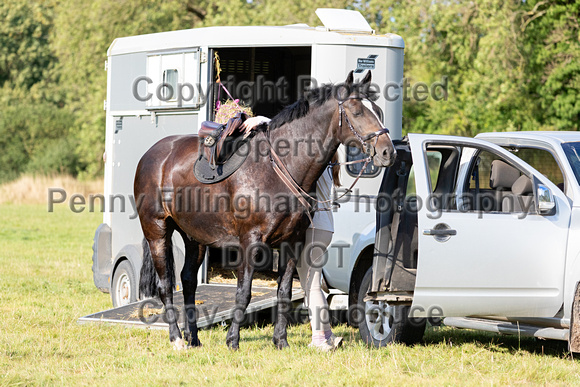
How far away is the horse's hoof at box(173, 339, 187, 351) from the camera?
23.8 feet

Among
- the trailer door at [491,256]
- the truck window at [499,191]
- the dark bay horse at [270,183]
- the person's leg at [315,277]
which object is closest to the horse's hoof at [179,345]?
the dark bay horse at [270,183]

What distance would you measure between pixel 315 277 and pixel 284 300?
36cm

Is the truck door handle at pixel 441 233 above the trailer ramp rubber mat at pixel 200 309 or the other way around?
above

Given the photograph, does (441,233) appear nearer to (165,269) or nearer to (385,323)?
(385,323)

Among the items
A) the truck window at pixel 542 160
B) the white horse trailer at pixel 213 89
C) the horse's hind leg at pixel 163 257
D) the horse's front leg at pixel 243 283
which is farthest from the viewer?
the white horse trailer at pixel 213 89

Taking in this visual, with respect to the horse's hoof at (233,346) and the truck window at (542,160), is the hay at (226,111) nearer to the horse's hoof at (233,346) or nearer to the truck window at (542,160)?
the horse's hoof at (233,346)

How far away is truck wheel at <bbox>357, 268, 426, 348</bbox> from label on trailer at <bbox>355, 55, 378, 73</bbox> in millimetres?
2303

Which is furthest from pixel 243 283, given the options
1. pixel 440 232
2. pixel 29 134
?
pixel 29 134

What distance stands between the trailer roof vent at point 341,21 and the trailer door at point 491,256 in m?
2.42

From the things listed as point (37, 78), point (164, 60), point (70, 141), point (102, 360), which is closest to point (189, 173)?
point (102, 360)

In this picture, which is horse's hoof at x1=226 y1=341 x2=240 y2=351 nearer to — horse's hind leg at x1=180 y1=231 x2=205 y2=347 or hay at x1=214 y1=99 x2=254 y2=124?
horse's hind leg at x1=180 y1=231 x2=205 y2=347

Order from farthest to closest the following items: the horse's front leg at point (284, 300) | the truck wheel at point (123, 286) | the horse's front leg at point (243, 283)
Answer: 1. the truck wheel at point (123, 286)
2. the horse's front leg at point (284, 300)
3. the horse's front leg at point (243, 283)

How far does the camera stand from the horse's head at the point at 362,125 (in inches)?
245

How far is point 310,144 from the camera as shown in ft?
22.0
